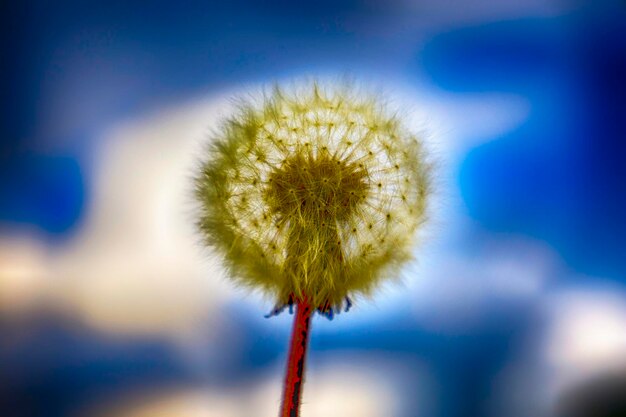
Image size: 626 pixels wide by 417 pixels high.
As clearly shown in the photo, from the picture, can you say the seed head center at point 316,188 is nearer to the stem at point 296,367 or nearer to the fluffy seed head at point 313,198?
the fluffy seed head at point 313,198

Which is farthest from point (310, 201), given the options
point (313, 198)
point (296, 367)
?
point (296, 367)

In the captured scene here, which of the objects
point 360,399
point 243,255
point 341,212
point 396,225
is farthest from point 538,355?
point 243,255

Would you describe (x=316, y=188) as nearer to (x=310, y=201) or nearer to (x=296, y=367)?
(x=310, y=201)

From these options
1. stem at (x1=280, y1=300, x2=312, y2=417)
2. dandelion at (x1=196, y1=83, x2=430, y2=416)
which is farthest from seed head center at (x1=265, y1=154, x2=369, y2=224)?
stem at (x1=280, y1=300, x2=312, y2=417)

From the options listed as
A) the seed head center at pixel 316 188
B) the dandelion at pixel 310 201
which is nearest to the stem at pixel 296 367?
the dandelion at pixel 310 201

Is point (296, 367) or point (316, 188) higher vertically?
point (316, 188)
